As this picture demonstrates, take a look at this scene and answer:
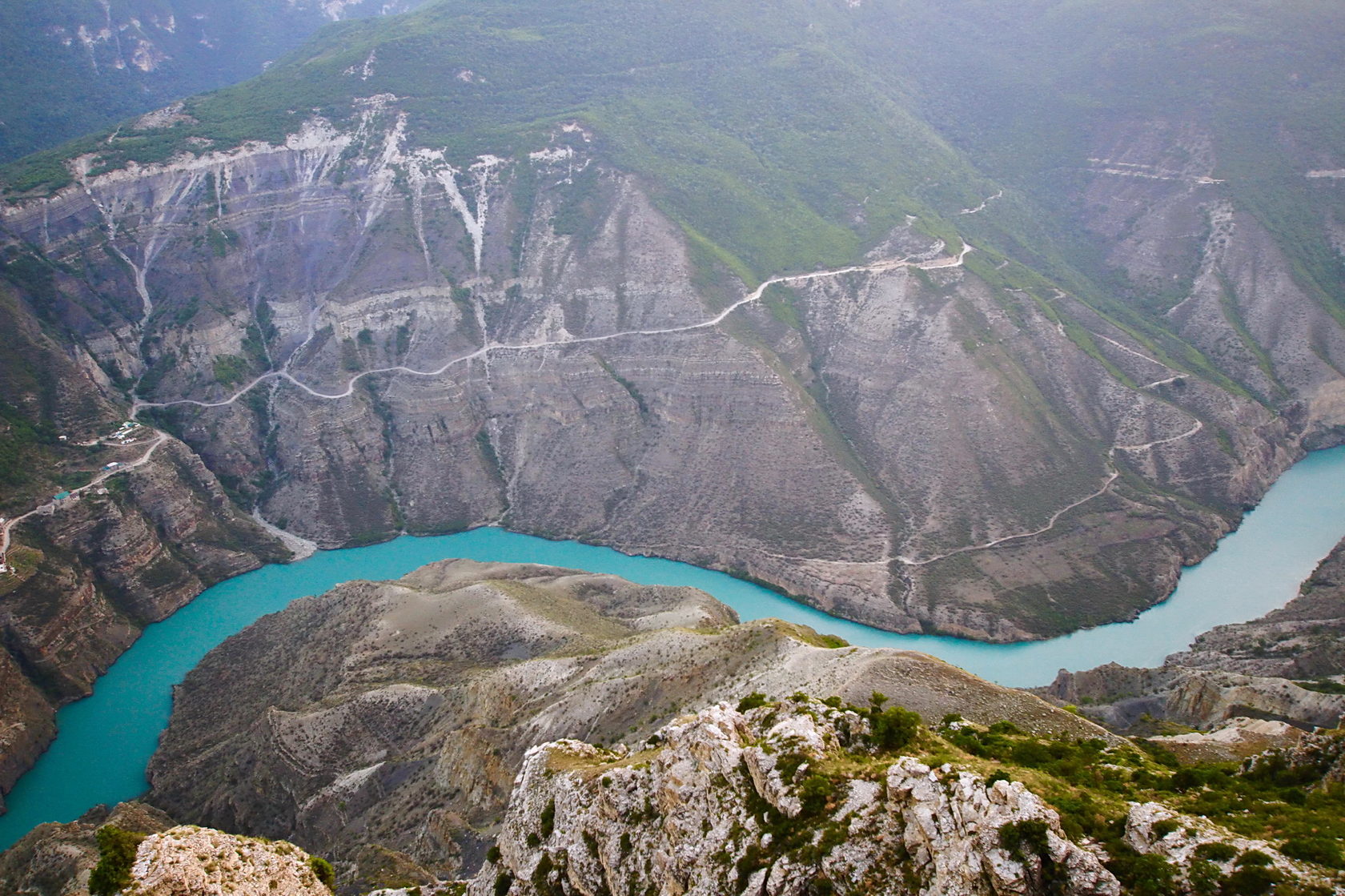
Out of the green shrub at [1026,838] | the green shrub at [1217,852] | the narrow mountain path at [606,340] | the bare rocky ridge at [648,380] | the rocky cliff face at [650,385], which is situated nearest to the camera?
the green shrub at [1217,852]

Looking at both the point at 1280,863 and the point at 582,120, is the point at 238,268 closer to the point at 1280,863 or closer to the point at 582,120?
the point at 582,120

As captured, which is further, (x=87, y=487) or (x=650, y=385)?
(x=650, y=385)

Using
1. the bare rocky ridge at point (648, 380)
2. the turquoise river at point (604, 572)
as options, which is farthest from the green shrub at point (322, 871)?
the bare rocky ridge at point (648, 380)

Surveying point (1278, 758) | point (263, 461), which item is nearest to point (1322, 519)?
point (1278, 758)

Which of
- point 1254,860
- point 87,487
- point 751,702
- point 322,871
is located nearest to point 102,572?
point 87,487

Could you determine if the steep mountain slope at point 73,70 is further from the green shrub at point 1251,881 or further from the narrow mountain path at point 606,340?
the green shrub at point 1251,881

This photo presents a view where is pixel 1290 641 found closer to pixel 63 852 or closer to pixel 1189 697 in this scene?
pixel 1189 697
